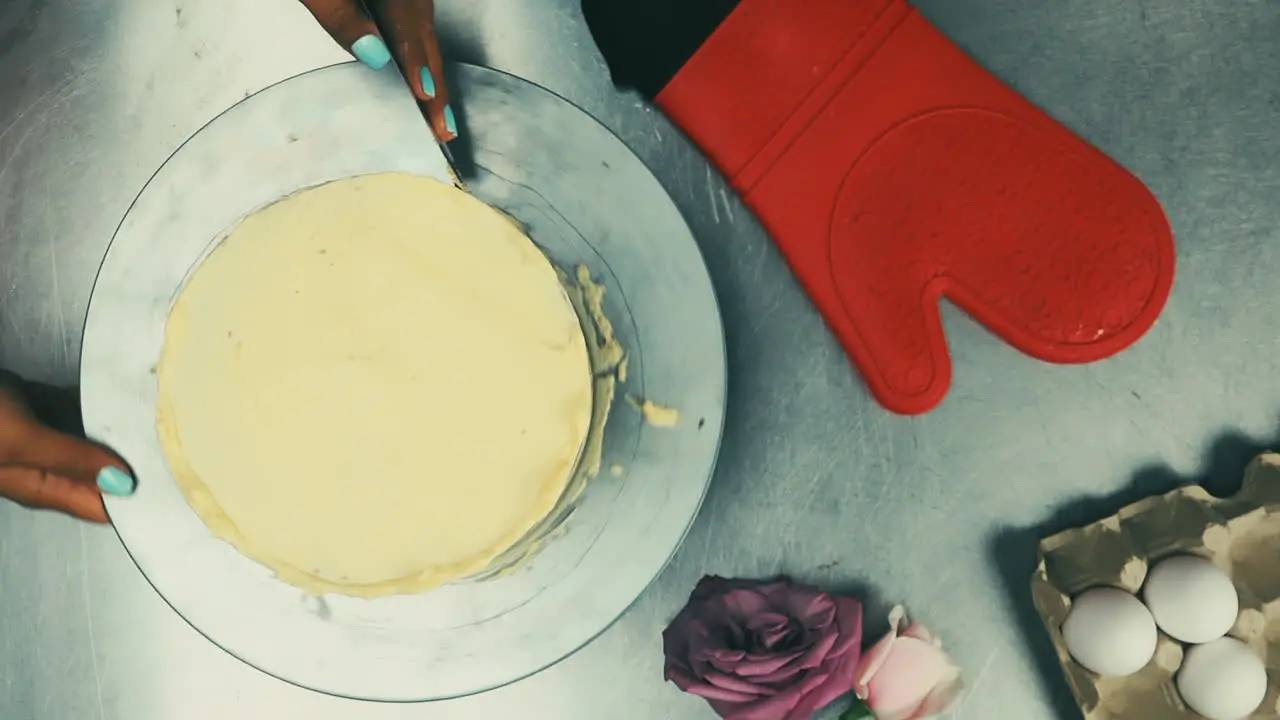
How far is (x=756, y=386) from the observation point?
0.56 metres

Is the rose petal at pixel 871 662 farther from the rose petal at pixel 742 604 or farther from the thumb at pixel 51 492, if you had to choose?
the thumb at pixel 51 492

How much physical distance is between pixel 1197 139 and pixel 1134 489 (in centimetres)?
22

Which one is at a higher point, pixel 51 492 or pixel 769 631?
pixel 769 631

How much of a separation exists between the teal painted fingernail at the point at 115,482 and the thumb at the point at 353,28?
0.83ft

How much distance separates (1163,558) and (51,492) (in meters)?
0.64

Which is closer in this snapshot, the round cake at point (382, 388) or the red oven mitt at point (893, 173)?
the round cake at point (382, 388)

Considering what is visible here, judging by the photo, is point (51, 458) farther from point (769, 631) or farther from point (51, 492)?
point (769, 631)

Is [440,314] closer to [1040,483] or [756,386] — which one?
[756,386]

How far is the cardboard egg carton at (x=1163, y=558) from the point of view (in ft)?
1.65

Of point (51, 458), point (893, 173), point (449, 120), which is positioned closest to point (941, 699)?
point (893, 173)

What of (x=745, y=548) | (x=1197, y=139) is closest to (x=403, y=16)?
(x=745, y=548)

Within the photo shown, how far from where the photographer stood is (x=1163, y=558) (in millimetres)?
513

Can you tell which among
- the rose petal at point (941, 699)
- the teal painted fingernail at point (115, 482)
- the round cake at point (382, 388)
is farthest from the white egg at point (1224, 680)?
the teal painted fingernail at point (115, 482)

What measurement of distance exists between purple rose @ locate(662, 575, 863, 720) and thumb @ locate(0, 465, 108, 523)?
343mm
